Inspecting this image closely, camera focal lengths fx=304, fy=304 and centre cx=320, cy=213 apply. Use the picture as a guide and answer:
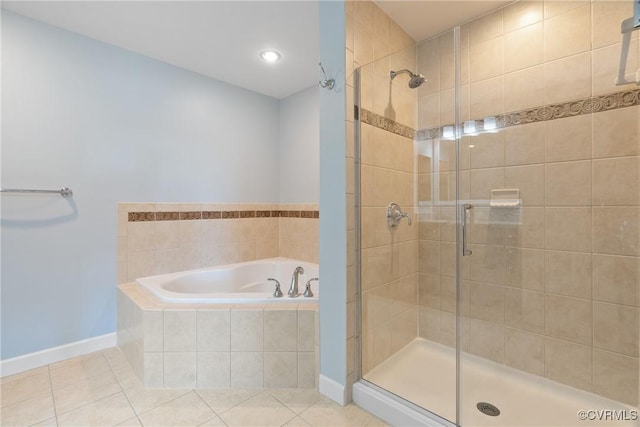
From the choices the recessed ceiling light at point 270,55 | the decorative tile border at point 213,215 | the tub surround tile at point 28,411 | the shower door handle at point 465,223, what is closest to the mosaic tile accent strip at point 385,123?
the shower door handle at point 465,223

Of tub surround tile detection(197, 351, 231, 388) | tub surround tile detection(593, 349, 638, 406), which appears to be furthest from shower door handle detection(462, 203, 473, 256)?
tub surround tile detection(197, 351, 231, 388)

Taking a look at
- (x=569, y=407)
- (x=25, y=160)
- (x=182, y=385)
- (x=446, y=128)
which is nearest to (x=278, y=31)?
(x=446, y=128)

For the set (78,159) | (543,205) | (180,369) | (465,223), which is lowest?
(180,369)

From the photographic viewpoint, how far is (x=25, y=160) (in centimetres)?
195

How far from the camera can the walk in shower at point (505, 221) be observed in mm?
1495

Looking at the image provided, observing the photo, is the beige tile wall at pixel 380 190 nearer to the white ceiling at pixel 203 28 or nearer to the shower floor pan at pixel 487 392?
the shower floor pan at pixel 487 392

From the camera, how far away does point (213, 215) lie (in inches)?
113

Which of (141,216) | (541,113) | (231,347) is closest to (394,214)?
(541,113)

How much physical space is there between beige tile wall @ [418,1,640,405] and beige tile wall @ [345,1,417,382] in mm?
109

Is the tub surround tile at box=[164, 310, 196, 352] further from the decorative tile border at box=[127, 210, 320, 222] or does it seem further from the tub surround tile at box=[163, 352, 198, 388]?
the decorative tile border at box=[127, 210, 320, 222]

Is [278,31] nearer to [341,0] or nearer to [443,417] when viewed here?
[341,0]

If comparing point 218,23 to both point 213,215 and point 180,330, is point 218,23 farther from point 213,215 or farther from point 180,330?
point 180,330

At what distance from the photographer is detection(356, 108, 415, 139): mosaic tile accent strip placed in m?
1.72

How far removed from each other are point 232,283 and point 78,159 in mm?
1525
